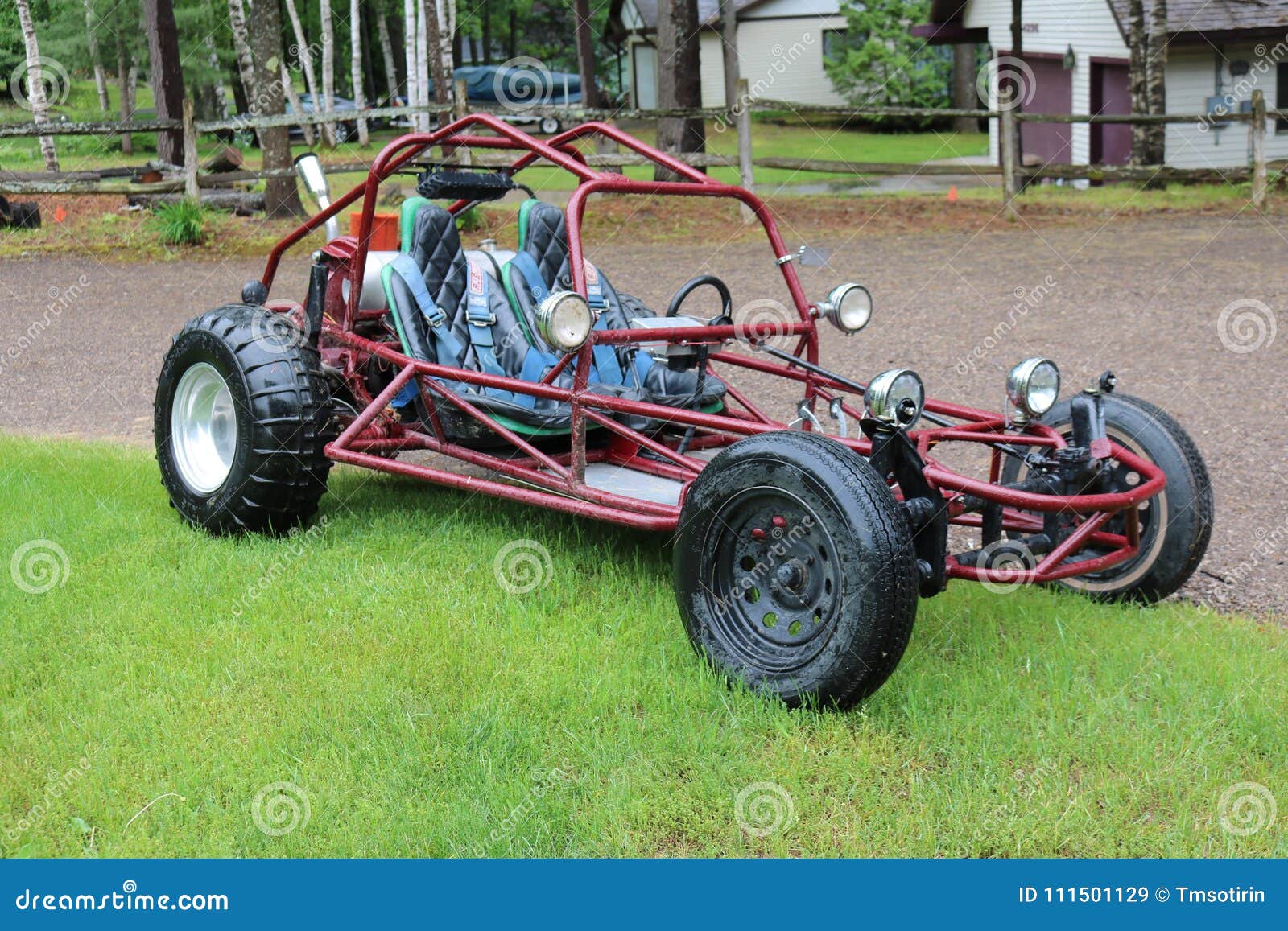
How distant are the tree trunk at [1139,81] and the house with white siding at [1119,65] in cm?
99

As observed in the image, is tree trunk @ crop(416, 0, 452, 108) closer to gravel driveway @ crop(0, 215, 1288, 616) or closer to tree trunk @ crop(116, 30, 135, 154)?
gravel driveway @ crop(0, 215, 1288, 616)

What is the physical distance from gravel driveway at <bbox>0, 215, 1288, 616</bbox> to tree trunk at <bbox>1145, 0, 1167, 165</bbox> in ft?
12.4

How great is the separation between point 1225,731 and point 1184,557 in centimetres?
92

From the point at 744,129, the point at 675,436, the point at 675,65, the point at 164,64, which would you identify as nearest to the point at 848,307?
the point at 675,436

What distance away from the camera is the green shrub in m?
14.6

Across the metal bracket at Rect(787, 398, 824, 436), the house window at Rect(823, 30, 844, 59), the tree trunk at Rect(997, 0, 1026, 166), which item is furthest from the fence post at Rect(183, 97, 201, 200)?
the house window at Rect(823, 30, 844, 59)

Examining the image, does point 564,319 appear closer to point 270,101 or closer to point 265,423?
point 265,423

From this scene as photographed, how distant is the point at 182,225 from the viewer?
1463 cm

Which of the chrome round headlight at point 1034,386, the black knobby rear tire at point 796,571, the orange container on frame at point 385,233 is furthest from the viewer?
the orange container on frame at point 385,233

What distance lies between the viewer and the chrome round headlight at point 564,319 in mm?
4434

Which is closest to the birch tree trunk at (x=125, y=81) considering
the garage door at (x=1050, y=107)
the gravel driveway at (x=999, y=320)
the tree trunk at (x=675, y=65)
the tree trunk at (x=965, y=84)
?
the tree trunk at (x=675, y=65)

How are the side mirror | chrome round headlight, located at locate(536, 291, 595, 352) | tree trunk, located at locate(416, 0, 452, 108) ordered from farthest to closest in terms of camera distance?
tree trunk, located at locate(416, 0, 452, 108)
the side mirror
chrome round headlight, located at locate(536, 291, 595, 352)

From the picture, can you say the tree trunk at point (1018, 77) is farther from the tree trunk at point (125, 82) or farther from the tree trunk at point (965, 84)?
the tree trunk at point (125, 82)

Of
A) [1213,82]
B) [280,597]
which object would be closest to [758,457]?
[280,597]
